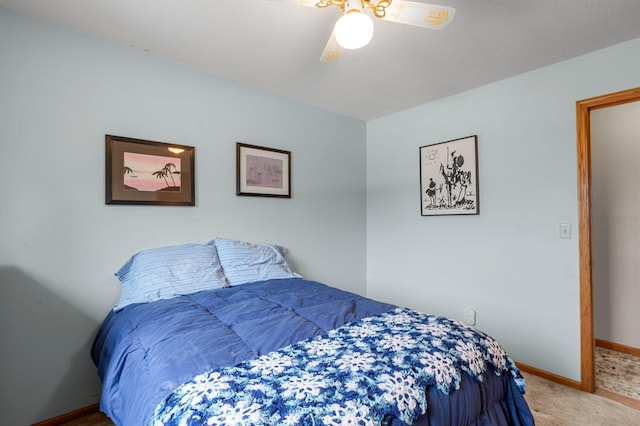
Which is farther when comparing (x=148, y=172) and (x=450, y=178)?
(x=450, y=178)

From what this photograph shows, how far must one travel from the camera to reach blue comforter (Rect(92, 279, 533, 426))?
103cm

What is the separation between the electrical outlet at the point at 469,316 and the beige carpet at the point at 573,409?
1.96 ft

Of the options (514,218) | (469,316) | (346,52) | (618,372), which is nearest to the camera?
(346,52)

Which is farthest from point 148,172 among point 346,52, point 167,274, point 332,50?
point 346,52

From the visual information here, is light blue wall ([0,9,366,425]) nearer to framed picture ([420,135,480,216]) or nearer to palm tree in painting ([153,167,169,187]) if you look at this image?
palm tree in painting ([153,167,169,187])

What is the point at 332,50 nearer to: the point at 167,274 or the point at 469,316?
the point at 167,274

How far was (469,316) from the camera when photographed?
2760 millimetres

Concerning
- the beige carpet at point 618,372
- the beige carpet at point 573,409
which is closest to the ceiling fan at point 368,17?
the beige carpet at point 573,409

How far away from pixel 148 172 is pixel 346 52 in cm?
163

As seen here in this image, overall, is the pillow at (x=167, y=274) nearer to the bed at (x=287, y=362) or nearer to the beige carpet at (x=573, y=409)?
the bed at (x=287, y=362)

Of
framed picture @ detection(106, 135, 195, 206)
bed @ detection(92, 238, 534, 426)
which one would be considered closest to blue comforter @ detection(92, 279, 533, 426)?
bed @ detection(92, 238, 534, 426)

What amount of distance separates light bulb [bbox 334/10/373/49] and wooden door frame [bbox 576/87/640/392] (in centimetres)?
185

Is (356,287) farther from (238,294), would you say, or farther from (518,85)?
(518,85)

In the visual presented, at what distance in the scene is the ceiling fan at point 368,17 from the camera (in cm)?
134
